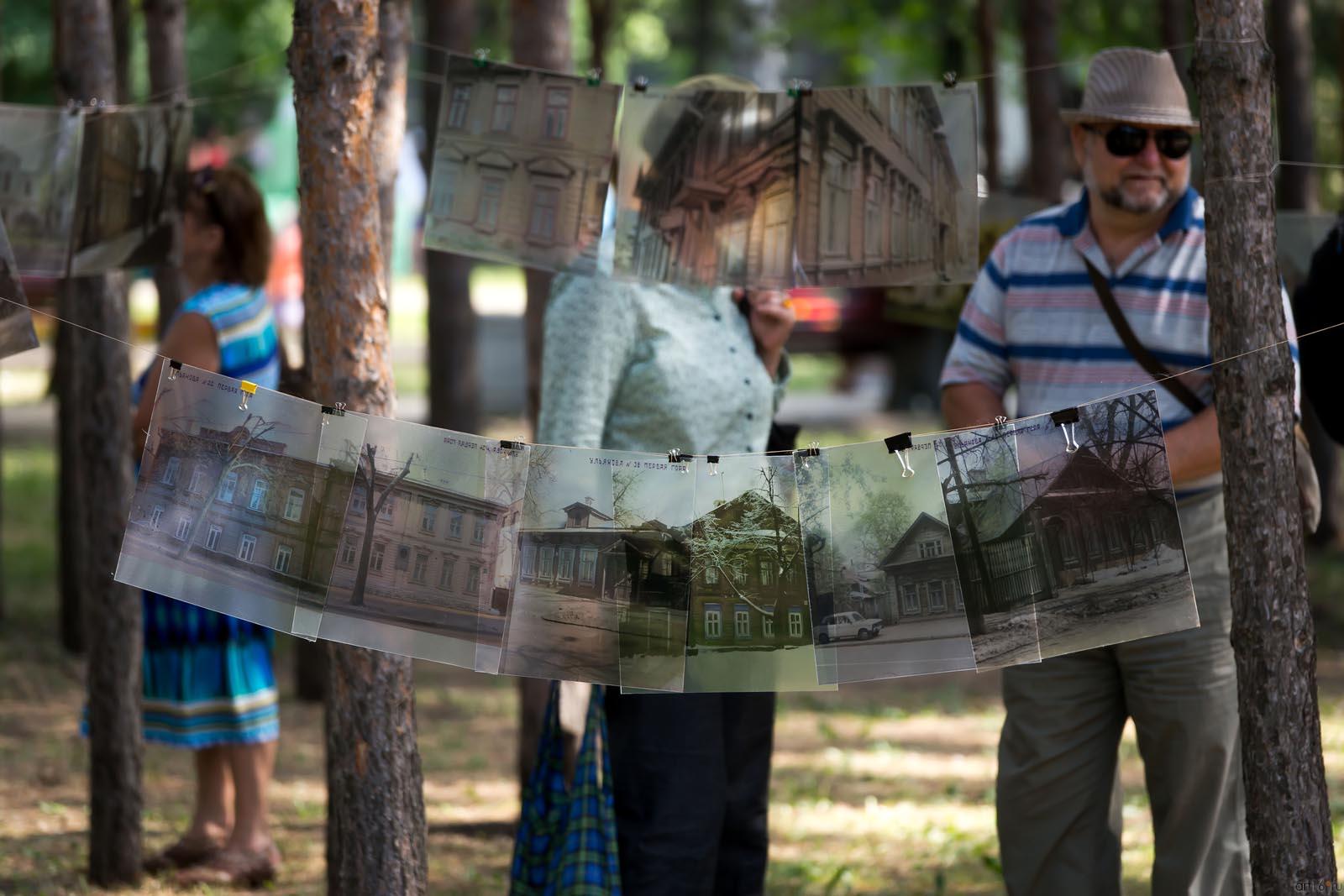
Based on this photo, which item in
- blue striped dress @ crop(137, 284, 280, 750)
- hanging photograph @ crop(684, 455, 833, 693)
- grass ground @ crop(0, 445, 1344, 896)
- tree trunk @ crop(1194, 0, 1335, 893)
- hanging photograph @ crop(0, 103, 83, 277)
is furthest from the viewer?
grass ground @ crop(0, 445, 1344, 896)

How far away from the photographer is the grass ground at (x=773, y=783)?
4809 mm

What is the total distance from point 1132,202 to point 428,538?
5.81 ft

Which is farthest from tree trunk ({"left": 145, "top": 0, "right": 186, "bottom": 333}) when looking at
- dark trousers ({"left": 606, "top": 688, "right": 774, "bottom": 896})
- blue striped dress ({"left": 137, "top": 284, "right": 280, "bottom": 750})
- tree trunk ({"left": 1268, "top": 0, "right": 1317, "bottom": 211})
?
tree trunk ({"left": 1268, "top": 0, "right": 1317, "bottom": 211})

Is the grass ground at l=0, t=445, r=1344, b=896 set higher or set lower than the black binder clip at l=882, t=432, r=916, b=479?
lower

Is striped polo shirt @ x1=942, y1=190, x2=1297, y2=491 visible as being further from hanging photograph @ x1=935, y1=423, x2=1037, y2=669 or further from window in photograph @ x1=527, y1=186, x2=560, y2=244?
window in photograph @ x1=527, y1=186, x2=560, y2=244

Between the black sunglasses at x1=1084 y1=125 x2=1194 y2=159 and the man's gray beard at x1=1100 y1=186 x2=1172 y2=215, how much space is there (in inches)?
3.6

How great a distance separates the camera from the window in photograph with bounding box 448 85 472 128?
3.67 m

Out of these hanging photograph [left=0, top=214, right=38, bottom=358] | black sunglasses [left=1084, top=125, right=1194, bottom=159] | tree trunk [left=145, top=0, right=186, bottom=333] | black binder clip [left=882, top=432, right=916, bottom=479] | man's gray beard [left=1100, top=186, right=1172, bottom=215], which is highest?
tree trunk [left=145, top=0, right=186, bottom=333]

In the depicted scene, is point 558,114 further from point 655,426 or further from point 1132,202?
point 1132,202

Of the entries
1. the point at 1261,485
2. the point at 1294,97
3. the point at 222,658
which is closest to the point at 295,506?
the point at 1261,485

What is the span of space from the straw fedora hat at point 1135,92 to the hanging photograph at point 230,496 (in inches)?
75.4

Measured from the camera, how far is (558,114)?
3678 millimetres

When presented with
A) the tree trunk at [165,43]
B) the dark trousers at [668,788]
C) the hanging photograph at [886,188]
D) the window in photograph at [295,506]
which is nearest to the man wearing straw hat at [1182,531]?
the hanging photograph at [886,188]

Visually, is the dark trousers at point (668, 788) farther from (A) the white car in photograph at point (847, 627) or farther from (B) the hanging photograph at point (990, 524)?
(B) the hanging photograph at point (990, 524)
